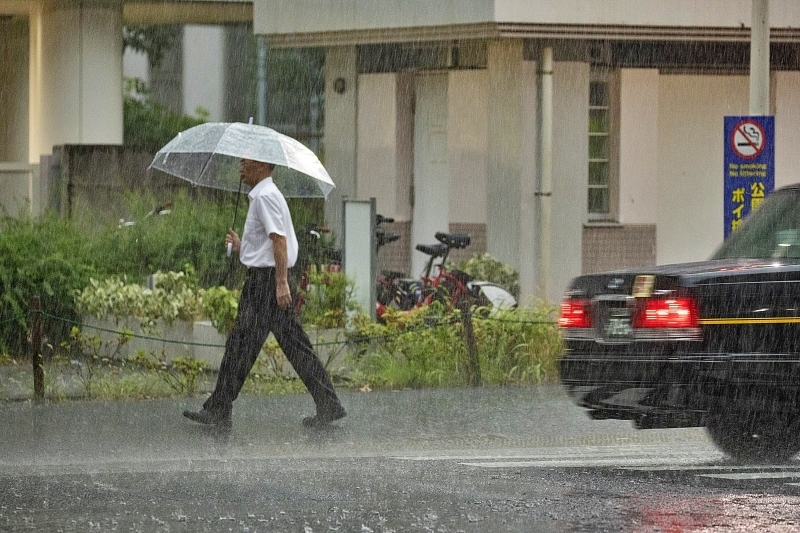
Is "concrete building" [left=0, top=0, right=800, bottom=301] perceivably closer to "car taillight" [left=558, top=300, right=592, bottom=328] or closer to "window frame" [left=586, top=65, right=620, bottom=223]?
"window frame" [left=586, top=65, right=620, bottom=223]

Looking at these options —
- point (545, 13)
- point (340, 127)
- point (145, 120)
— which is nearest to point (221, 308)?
point (545, 13)

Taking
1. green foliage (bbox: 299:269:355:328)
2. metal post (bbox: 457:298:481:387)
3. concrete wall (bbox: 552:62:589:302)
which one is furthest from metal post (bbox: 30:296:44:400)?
concrete wall (bbox: 552:62:589:302)

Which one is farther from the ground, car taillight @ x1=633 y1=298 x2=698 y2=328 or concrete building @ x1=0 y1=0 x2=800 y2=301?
concrete building @ x1=0 y1=0 x2=800 y2=301

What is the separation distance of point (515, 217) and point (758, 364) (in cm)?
1017

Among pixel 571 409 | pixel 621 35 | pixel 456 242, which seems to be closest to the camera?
pixel 571 409

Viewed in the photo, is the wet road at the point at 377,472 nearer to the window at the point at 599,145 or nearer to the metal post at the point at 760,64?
the metal post at the point at 760,64

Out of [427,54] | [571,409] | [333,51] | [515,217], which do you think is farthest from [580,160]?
[571,409]

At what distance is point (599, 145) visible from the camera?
19.2 m

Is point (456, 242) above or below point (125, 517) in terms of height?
above

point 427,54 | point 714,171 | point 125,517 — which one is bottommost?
point 125,517

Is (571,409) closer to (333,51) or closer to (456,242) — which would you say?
(456,242)

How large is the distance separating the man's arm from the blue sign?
5254 mm

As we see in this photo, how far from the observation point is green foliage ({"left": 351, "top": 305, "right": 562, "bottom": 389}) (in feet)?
43.0

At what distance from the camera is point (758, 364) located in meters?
8.18
